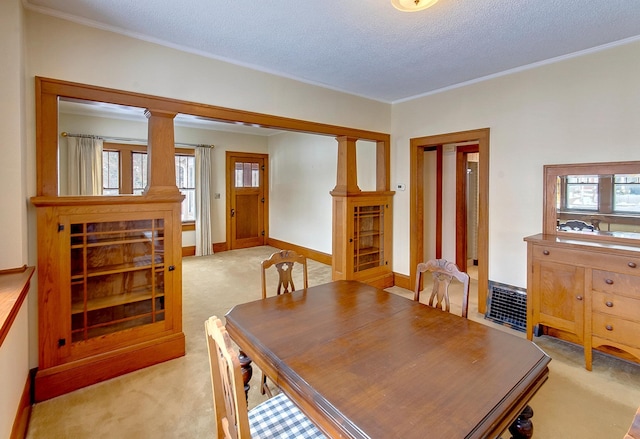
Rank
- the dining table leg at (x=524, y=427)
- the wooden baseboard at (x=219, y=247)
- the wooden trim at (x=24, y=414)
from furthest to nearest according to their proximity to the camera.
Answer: the wooden baseboard at (x=219, y=247)
the wooden trim at (x=24, y=414)
the dining table leg at (x=524, y=427)

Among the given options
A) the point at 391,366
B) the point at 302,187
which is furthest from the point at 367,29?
the point at 302,187

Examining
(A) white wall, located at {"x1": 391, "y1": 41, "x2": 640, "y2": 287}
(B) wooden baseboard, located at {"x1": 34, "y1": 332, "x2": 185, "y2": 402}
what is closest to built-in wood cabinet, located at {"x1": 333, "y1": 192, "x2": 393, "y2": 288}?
(A) white wall, located at {"x1": 391, "y1": 41, "x2": 640, "y2": 287}

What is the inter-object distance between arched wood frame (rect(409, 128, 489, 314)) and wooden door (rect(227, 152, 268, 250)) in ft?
13.3

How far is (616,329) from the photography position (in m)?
2.42

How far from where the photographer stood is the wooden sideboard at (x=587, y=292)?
92.7 inches

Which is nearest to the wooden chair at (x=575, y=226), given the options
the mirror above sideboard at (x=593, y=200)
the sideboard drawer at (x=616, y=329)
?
the mirror above sideboard at (x=593, y=200)

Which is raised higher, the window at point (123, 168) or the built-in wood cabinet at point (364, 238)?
the window at point (123, 168)

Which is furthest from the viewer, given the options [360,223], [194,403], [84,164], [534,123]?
[84,164]

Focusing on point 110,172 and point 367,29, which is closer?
point 367,29

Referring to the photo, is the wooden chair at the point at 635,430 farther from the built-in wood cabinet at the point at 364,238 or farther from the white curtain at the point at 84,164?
the white curtain at the point at 84,164

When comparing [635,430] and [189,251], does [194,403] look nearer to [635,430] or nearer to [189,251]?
[635,430]

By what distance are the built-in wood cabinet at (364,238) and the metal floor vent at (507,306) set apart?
1.40 meters

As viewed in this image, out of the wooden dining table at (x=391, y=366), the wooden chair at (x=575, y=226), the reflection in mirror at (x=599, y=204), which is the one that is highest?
the reflection in mirror at (x=599, y=204)

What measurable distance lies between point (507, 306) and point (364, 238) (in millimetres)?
1812
